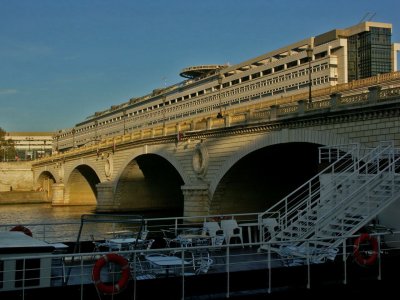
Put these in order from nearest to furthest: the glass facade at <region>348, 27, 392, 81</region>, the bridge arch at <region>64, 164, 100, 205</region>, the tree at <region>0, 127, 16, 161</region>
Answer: the bridge arch at <region>64, 164, 100, 205</region> → the glass facade at <region>348, 27, 392, 81</region> → the tree at <region>0, 127, 16, 161</region>

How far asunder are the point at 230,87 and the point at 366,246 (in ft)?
293

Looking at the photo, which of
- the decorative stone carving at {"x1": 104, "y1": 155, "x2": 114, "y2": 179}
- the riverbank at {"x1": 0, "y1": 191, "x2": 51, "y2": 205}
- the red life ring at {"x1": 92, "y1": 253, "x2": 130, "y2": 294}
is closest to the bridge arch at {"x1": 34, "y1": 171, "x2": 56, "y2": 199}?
the riverbank at {"x1": 0, "y1": 191, "x2": 51, "y2": 205}

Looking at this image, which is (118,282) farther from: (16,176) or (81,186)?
(16,176)

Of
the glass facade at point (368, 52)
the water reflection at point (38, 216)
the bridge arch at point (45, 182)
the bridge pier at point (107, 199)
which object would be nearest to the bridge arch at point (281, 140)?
the water reflection at point (38, 216)

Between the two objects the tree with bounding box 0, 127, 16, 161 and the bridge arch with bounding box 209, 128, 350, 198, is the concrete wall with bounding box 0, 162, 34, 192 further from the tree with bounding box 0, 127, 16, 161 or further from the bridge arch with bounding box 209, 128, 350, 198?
the bridge arch with bounding box 209, 128, 350, 198

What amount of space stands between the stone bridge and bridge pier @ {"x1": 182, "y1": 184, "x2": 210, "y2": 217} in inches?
3.0

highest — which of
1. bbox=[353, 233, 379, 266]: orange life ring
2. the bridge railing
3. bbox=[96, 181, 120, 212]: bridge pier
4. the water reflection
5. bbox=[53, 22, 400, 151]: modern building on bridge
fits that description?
bbox=[53, 22, 400, 151]: modern building on bridge

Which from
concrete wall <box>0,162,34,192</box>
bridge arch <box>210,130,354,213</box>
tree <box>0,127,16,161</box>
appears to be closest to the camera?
bridge arch <box>210,130,354,213</box>

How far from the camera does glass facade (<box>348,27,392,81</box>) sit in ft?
296

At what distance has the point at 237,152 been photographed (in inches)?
1517

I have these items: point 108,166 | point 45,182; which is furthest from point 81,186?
point 108,166

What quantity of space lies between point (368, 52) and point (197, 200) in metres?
59.2

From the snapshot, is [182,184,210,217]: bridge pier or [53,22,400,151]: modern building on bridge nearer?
[182,184,210,217]: bridge pier

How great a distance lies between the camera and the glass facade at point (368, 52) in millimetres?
90312
